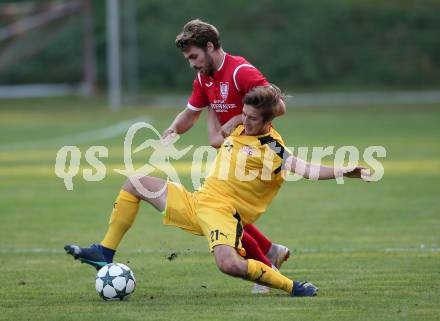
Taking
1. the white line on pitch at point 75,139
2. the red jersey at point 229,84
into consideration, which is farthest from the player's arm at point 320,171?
the white line on pitch at point 75,139

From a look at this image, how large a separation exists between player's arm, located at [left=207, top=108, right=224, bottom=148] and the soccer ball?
148cm

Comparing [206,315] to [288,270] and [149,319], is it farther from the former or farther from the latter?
[288,270]

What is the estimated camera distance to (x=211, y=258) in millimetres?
10039

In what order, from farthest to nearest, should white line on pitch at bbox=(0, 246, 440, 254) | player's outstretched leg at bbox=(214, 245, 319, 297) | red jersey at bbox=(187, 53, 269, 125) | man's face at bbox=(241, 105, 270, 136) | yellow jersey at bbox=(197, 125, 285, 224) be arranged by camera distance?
white line on pitch at bbox=(0, 246, 440, 254), red jersey at bbox=(187, 53, 269, 125), yellow jersey at bbox=(197, 125, 285, 224), man's face at bbox=(241, 105, 270, 136), player's outstretched leg at bbox=(214, 245, 319, 297)

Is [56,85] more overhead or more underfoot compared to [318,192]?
more overhead

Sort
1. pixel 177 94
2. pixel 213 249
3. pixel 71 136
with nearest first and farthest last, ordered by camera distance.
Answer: pixel 213 249, pixel 71 136, pixel 177 94

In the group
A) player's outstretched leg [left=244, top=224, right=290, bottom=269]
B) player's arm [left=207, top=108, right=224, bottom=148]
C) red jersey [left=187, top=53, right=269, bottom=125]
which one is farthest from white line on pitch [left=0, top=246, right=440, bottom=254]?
red jersey [left=187, top=53, right=269, bottom=125]

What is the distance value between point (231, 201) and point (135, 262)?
2.25 metres

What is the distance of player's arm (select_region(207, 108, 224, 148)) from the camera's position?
28.2 ft

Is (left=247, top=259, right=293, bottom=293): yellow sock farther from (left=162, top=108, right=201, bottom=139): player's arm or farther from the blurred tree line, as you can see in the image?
the blurred tree line

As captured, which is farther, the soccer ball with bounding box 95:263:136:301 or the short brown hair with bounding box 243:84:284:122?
the soccer ball with bounding box 95:263:136:301

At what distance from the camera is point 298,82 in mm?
49812

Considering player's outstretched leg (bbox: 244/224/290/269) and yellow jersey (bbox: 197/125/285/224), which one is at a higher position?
yellow jersey (bbox: 197/125/285/224)

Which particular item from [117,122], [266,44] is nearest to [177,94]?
[266,44]
